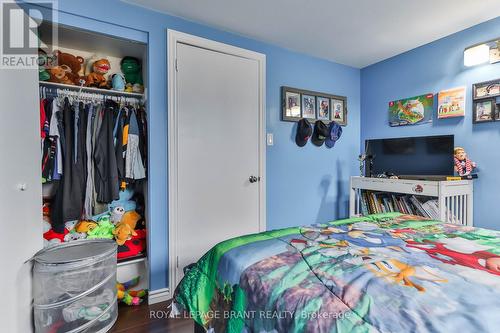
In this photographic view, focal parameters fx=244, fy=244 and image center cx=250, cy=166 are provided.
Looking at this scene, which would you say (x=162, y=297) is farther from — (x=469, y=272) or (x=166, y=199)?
(x=469, y=272)

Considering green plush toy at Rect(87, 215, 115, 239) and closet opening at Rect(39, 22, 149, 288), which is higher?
closet opening at Rect(39, 22, 149, 288)

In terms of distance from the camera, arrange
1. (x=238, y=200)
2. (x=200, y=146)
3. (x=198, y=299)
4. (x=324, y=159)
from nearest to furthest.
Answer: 1. (x=198, y=299)
2. (x=200, y=146)
3. (x=238, y=200)
4. (x=324, y=159)

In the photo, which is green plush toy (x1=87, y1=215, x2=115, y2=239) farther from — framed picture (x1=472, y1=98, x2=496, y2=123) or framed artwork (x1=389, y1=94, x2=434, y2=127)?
framed picture (x1=472, y1=98, x2=496, y2=123)

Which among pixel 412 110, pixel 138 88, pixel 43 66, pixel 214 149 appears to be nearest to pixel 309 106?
pixel 412 110

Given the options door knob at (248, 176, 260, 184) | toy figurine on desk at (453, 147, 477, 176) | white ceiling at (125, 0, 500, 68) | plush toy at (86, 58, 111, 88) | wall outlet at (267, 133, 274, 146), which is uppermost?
white ceiling at (125, 0, 500, 68)

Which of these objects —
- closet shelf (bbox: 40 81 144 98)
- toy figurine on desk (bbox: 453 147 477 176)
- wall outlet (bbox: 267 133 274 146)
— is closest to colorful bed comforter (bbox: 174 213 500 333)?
toy figurine on desk (bbox: 453 147 477 176)

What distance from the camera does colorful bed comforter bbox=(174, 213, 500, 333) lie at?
23.3 inches

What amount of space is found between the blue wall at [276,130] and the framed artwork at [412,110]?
1.52 feet

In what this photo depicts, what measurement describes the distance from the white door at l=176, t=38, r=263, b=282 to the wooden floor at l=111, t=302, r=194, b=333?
0.29 meters

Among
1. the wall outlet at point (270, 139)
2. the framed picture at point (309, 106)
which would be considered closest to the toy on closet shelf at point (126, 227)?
the wall outlet at point (270, 139)

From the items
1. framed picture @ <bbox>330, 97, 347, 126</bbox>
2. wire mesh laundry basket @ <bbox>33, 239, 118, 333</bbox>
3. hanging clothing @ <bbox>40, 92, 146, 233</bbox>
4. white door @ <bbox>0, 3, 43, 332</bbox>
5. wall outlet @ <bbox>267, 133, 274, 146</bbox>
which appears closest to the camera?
white door @ <bbox>0, 3, 43, 332</bbox>

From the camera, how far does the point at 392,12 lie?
6.50ft

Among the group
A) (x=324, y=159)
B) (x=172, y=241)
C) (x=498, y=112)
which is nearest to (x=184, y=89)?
(x=172, y=241)

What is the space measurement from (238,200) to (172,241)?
69 centimetres
